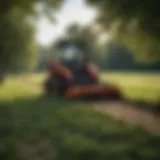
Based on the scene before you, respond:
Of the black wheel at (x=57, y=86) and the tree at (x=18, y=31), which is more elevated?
the tree at (x=18, y=31)

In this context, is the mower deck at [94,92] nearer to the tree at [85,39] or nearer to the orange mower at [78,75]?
the orange mower at [78,75]

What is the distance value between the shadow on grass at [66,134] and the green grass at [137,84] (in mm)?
141

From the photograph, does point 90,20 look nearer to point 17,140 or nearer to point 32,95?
point 32,95

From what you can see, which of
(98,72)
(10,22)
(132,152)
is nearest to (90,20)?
(98,72)

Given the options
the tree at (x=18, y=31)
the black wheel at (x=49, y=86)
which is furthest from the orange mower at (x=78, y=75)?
the tree at (x=18, y=31)

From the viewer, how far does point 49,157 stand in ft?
4.51

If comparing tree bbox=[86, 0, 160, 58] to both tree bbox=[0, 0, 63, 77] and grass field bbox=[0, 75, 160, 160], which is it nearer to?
tree bbox=[0, 0, 63, 77]

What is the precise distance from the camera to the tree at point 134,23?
1.40 m

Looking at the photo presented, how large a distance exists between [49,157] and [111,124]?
11.6 inches

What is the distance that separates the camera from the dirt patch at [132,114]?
1415 mm

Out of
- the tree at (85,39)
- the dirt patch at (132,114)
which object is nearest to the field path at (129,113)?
the dirt patch at (132,114)

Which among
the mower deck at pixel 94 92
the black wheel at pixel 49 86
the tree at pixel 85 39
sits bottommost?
the mower deck at pixel 94 92

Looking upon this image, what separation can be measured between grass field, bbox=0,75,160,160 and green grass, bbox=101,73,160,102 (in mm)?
139

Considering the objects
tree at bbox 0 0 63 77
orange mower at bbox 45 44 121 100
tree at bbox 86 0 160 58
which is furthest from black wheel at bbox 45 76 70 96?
tree at bbox 86 0 160 58
